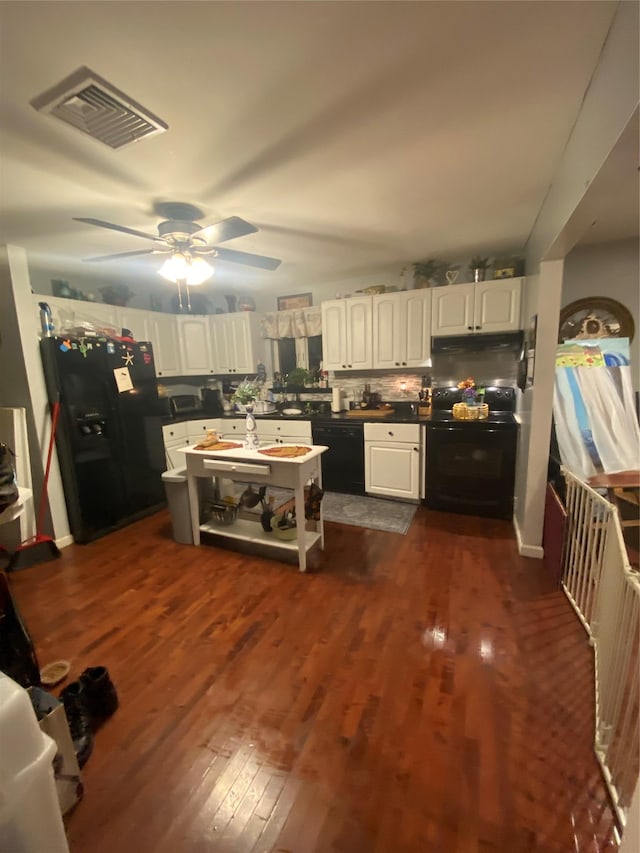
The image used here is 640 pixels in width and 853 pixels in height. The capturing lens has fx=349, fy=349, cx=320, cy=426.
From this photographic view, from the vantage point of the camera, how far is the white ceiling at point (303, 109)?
1.06 meters

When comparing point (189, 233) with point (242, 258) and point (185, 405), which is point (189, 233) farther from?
point (185, 405)

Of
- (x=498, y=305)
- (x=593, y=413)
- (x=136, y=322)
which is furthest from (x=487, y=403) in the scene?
(x=136, y=322)

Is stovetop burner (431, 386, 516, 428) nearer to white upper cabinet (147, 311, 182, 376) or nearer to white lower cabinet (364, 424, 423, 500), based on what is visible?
white lower cabinet (364, 424, 423, 500)

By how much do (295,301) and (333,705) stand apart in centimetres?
419

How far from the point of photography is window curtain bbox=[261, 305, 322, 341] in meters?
4.29

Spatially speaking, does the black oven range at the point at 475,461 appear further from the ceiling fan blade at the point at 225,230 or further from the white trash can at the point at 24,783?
the white trash can at the point at 24,783

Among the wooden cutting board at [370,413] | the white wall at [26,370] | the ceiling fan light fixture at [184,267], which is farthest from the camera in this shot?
the wooden cutting board at [370,413]

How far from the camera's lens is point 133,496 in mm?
3428

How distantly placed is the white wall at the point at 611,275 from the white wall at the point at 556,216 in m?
0.39

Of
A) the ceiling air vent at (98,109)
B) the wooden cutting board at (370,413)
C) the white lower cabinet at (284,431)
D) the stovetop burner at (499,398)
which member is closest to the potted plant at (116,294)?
the white lower cabinet at (284,431)

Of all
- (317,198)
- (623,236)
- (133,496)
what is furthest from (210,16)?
(133,496)

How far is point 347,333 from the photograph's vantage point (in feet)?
12.8

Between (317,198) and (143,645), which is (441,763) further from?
(317,198)

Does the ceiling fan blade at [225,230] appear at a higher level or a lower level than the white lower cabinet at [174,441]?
higher
